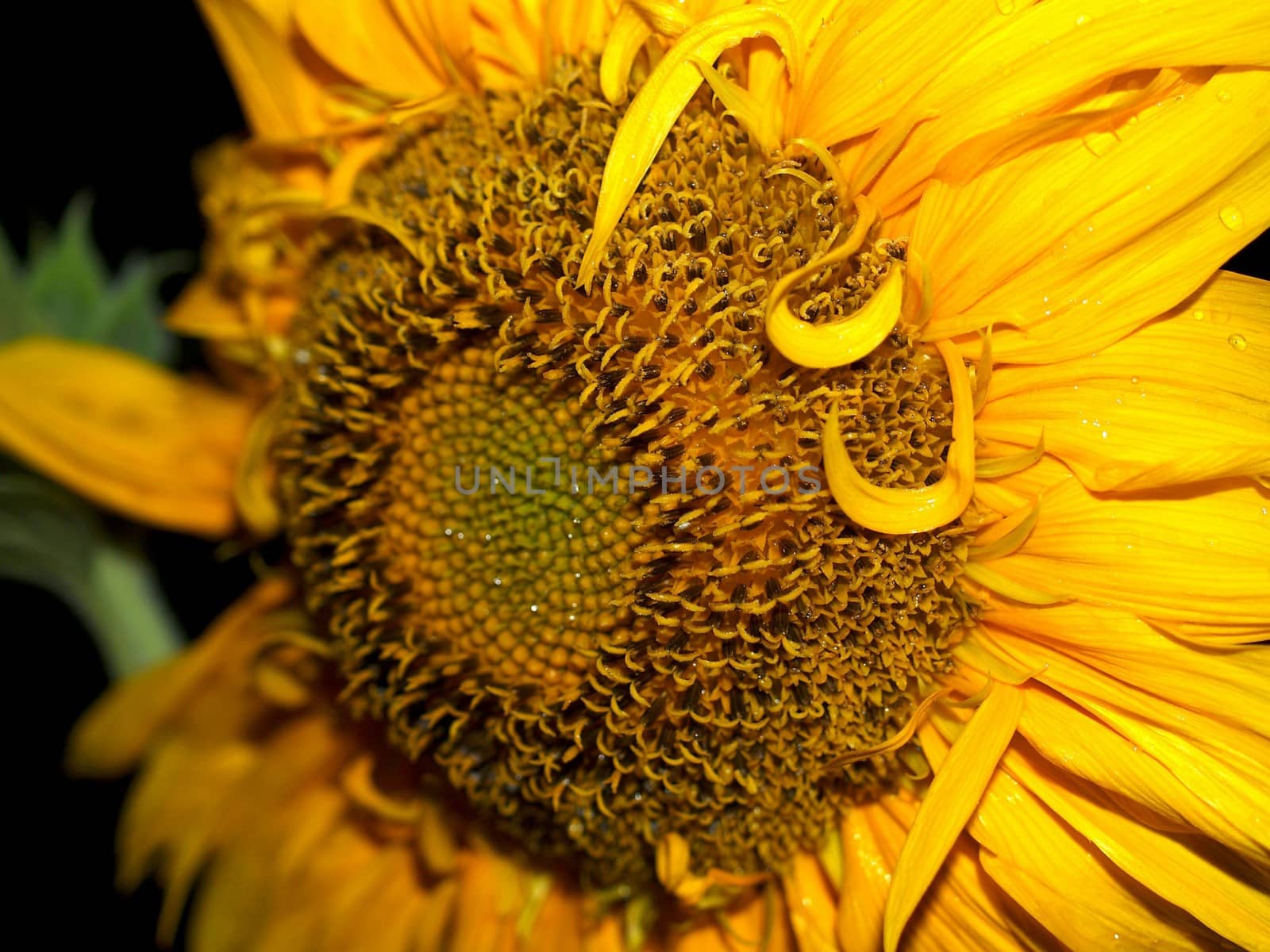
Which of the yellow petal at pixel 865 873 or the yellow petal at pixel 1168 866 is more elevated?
the yellow petal at pixel 1168 866

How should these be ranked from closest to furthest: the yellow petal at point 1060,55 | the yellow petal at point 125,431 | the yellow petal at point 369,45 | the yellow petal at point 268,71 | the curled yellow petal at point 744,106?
the yellow petal at point 1060,55 < the curled yellow petal at point 744,106 < the yellow petal at point 369,45 < the yellow petal at point 268,71 < the yellow petal at point 125,431

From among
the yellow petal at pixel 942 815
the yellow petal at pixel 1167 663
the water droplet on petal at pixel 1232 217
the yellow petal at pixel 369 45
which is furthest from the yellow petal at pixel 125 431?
the water droplet on petal at pixel 1232 217

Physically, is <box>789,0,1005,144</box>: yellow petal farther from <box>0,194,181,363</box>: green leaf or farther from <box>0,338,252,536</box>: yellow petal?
<box>0,194,181,363</box>: green leaf

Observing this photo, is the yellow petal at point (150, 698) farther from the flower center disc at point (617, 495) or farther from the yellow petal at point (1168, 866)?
the yellow petal at point (1168, 866)

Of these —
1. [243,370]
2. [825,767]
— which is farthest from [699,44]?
[243,370]

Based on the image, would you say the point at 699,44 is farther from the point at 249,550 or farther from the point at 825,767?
the point at 249,550

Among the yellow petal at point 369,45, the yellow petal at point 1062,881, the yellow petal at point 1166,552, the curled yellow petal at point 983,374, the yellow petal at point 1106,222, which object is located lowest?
the yellow petal at point 1062,881

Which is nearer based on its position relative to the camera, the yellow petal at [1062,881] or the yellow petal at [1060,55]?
the yellow petal at [1060,55]

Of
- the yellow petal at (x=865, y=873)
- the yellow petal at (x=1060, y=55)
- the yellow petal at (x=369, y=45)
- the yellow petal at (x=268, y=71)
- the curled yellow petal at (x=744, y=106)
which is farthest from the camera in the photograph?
the yellow petal at (x=268, y=71)
